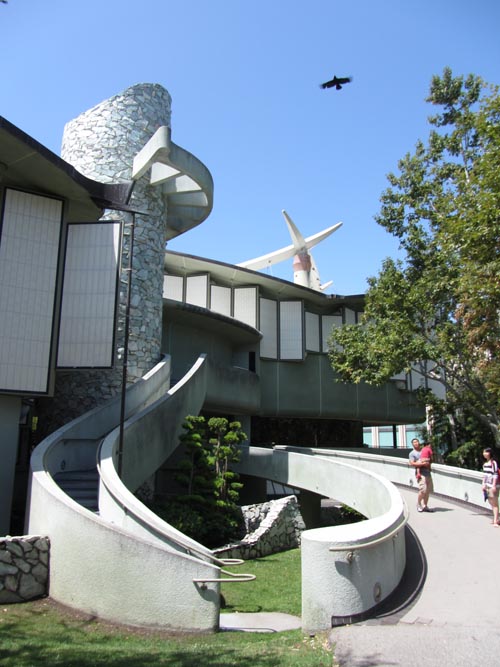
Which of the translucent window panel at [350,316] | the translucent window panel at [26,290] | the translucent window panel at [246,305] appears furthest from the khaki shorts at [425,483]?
the translucent window panel at [350,316]

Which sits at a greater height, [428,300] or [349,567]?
[428,300]

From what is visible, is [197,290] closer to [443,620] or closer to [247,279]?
[247,279]

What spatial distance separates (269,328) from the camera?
29.3 metres

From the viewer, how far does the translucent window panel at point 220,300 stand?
28797 mm

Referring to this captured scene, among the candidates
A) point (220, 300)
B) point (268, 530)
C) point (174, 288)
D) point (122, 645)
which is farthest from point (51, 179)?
point (220, 300)

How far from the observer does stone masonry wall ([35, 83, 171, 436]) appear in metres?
16.4

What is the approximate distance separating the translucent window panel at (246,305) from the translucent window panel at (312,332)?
10.0 feet

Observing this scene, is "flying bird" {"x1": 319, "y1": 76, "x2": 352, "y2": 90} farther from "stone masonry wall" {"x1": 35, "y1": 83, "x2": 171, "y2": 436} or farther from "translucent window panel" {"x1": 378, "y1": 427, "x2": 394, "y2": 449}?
"translucent window panel" {"x1": 378, "y1": 427, "x2": 394, "y2": 449}

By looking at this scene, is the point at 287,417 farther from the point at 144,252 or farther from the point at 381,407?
the point at 144,252

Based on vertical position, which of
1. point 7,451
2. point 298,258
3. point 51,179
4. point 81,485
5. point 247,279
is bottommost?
point 81,485

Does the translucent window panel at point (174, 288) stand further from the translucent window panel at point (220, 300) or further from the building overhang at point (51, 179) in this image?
the building overhang at point (51, 179)

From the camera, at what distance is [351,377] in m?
25.8

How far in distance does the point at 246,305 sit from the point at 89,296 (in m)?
15.0

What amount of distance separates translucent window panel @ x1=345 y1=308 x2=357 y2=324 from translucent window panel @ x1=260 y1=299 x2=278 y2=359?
423cm
